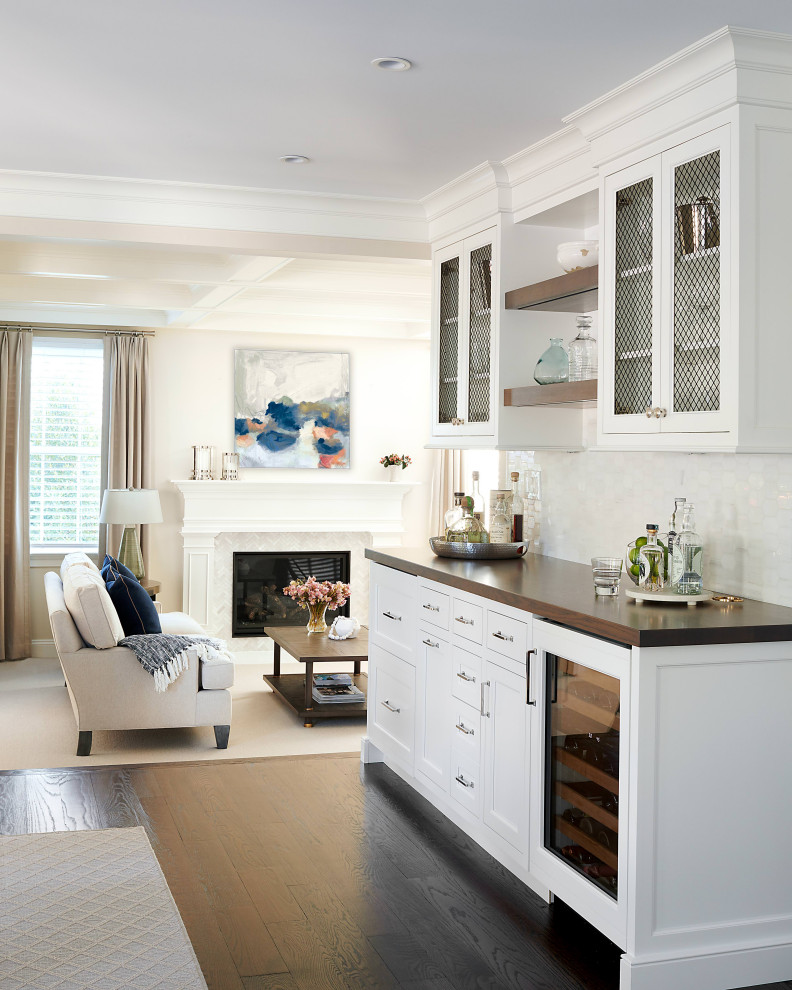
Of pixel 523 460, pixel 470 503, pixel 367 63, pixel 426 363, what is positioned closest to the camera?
pixel 367 63

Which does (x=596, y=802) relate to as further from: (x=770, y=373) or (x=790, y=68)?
(x=790, y=68)

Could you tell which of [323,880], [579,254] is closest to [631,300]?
[579,254]

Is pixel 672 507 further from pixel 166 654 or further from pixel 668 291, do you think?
pixel 166 654

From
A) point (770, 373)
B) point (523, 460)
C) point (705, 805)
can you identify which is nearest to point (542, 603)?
point (705, 805)

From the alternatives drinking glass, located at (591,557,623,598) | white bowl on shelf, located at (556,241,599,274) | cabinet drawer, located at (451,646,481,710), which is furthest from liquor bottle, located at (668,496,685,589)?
white bowl on shelf, located at (556,241,599,274)

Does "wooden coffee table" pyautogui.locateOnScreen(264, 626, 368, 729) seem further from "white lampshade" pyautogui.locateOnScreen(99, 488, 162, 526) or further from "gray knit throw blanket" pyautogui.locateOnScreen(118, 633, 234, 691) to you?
"white lampshade" pyautogui.locateOnScreen(99, 488, 162, 526)

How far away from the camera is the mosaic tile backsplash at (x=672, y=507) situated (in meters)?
3.05

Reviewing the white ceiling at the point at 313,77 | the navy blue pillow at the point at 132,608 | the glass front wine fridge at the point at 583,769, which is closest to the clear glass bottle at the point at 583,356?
the white ceiling at the point at 313,77

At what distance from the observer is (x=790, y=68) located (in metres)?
2.79

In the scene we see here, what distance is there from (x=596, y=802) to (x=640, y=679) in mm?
487

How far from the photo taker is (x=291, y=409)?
26.4 feet

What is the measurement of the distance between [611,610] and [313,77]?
6.14ft

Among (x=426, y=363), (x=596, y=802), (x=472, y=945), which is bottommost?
(x=472, y=945)

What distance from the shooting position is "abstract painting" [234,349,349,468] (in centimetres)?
800
